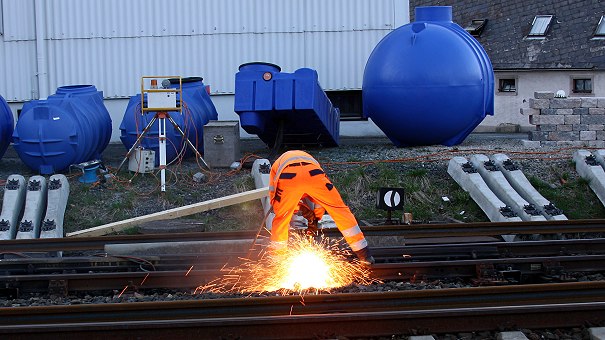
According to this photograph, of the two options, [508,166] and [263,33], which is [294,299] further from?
[263,33]

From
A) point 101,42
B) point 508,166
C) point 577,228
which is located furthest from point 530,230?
point 101,42

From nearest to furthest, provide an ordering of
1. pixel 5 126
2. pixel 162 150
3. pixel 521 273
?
pixel 521 273
pixel 162 150
pixel 5 126

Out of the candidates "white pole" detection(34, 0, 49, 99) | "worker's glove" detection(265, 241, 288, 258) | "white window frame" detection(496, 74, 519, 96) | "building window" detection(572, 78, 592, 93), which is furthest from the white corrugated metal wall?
"worker's glove" detection(265, 241, 288, 258)

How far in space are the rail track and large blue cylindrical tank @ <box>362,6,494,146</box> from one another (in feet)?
19.4

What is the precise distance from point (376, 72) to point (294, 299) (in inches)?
352

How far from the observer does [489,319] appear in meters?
6.70

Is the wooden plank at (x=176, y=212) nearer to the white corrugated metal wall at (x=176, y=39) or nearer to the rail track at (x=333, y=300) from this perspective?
the rail track at (x=333, y=300)

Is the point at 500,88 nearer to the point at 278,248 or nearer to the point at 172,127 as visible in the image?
the point at 172,127

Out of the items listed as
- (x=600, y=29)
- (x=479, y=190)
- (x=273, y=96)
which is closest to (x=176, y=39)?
(x=273, y=96)

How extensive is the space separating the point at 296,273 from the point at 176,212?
368 centimetres

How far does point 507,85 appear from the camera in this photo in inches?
1082

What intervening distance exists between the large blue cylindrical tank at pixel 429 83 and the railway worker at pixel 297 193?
747 centimetres

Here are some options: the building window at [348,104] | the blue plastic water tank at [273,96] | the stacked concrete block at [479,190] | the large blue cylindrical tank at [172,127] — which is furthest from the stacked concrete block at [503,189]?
the building window at [348,104]

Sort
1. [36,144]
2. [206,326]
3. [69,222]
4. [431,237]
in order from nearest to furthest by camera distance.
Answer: [206,326], [431,237], [69,222], [36,144]
